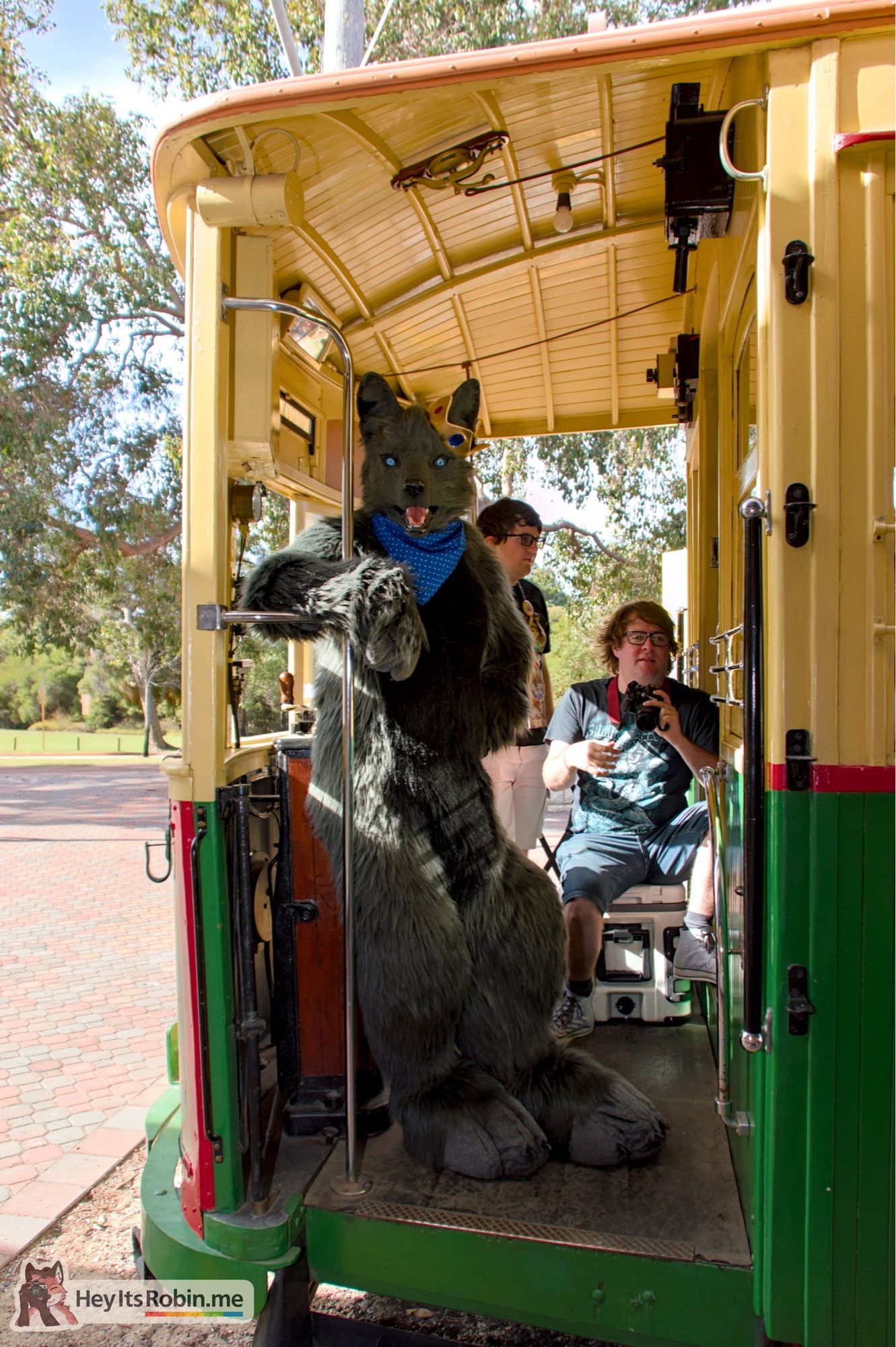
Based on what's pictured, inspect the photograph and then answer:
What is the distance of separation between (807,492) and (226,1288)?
210cm

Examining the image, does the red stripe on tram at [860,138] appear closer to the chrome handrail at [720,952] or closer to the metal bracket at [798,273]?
the metal bracket at [798,273]

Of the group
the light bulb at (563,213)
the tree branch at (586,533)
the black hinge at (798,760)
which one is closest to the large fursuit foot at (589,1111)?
the black hinge at (798,760)

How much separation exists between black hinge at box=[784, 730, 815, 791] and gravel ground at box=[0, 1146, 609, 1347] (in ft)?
5.43

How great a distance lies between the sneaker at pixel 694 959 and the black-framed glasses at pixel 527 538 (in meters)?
1.66

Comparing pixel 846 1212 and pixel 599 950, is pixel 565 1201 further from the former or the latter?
pixel 599 950

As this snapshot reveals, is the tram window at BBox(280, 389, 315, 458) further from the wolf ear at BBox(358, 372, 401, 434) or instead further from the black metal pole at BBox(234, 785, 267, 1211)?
the black metal pole at BBox(234, 785, 267, 1211)

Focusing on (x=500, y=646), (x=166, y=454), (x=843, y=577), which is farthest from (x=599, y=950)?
(x=166, y=454)

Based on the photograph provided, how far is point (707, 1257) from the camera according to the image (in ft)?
6.34

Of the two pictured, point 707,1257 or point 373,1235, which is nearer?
point 707,1257

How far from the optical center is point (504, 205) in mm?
2975

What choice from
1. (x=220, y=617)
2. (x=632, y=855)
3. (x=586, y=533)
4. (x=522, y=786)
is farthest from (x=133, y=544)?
(x=220, y=617)

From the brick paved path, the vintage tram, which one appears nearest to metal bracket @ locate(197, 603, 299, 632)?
the vintage tram

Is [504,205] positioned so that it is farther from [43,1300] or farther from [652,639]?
[43,1300]

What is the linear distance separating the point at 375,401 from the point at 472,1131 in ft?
6.35
